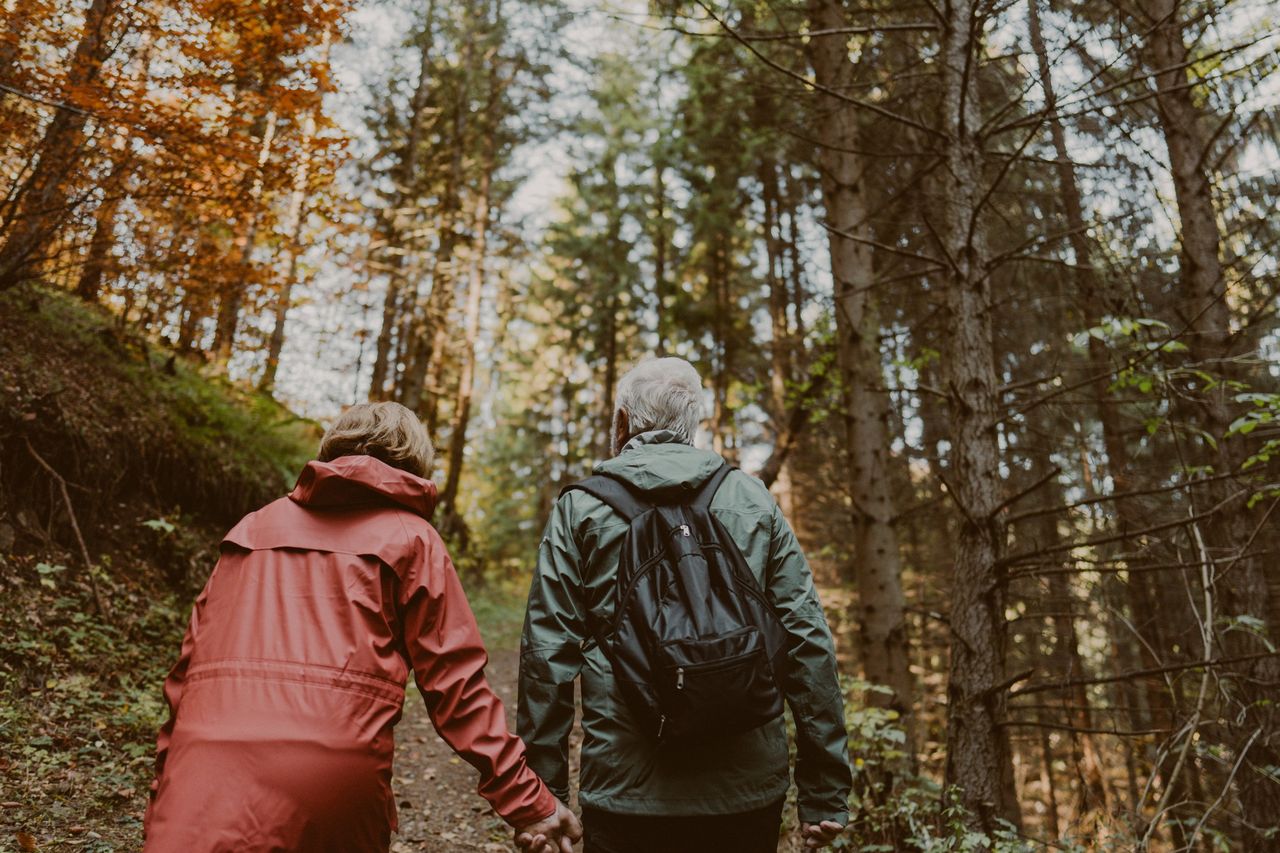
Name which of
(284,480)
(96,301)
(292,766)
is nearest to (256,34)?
(96,301)

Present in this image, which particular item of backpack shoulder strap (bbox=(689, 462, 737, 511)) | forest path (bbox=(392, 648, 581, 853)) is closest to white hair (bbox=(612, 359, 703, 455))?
backpack shoulder strap (bbox=(689, 462, 737, 511))

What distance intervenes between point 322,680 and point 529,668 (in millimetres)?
657

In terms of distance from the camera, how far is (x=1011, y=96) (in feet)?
26.8

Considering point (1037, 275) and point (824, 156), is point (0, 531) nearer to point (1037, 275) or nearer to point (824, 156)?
point (824, 156)

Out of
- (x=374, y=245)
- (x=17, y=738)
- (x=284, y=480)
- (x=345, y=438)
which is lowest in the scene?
(x=17, y=738)

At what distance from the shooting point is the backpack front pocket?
2.20 metres

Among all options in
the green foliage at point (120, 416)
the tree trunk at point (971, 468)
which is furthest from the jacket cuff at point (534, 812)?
the green foliage at point (120, 416)

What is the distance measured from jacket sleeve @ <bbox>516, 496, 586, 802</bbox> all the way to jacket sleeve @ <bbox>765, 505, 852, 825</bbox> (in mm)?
719

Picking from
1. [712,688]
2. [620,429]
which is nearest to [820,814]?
[712,688]

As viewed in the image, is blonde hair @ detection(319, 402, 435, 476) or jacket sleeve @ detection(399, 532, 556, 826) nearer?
jacket sleeve @ detection(399, 532, 556, 826)

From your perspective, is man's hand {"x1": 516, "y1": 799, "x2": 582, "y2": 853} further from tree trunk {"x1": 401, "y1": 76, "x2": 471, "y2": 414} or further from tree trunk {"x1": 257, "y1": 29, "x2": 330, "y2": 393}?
tree trunk {"x1": 401, "y1": 76, "x2": 471, "y2": 414}

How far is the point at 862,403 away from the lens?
7.57 metres

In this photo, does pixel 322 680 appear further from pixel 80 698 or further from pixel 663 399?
pixel 80 698

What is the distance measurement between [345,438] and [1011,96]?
27.4 ft
